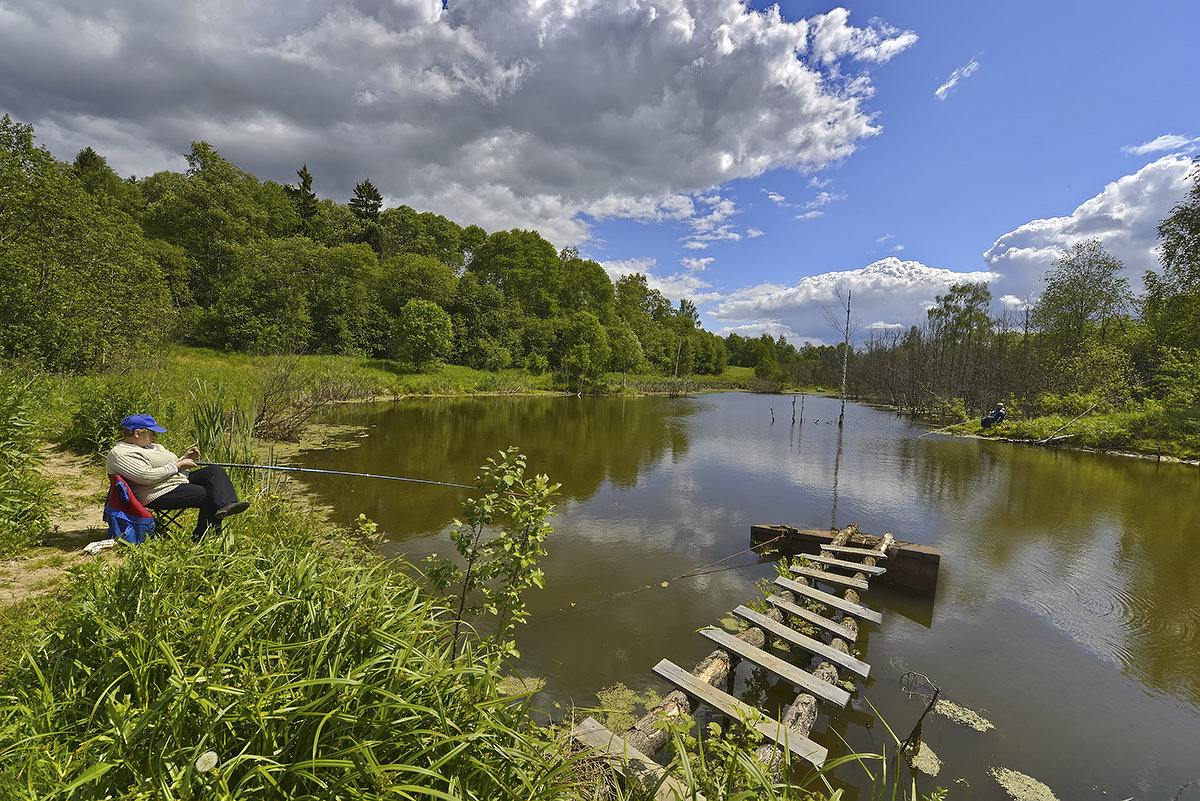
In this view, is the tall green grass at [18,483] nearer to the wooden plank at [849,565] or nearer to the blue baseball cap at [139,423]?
the blue baseball cap at [139,423]

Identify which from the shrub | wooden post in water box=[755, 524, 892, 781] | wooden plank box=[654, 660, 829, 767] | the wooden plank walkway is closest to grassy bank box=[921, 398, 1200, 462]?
the wooden plank walkway

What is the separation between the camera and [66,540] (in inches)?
203

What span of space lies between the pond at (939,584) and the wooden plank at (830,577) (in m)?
0.61

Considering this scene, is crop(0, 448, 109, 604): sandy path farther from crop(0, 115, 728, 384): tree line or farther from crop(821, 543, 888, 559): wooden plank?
crop(821, 543, 888, 559): wooden plank

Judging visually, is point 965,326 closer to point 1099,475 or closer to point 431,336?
point 1099,475

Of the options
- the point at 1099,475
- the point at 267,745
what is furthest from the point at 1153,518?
the point at 267,745

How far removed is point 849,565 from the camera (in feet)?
23.6

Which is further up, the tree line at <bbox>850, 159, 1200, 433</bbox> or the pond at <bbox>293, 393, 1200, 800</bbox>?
the tree line at <bbox>850, 159, 1200, 433</bbox>

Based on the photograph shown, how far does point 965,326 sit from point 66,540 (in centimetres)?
5806

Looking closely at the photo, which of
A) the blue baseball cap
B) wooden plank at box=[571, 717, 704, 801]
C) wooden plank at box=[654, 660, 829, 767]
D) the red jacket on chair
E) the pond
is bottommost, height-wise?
the pond

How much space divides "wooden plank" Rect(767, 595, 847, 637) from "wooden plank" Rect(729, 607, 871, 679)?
22 cm

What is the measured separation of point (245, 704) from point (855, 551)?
8.24 meters

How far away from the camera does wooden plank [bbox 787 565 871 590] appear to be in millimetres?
6585

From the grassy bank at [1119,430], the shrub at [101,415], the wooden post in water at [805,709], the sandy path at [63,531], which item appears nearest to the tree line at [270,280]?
the shrub at [101,415]
